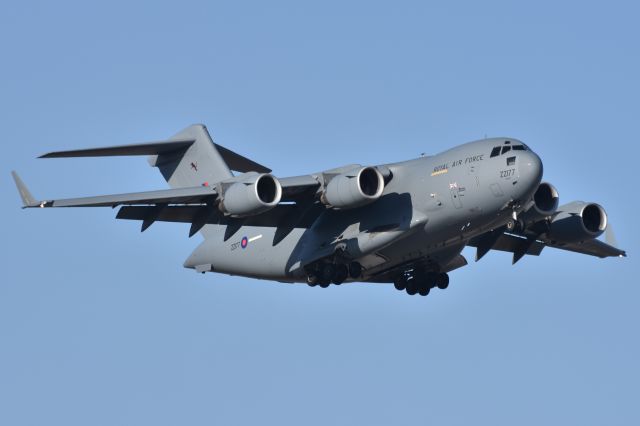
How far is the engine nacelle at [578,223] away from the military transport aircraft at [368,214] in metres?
0.02

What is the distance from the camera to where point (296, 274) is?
23.5m

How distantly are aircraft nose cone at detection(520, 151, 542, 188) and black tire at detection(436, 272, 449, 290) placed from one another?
3768mm

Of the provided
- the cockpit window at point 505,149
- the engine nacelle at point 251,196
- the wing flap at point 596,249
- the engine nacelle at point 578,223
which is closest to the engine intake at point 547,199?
the engine nacelle at point 578,223

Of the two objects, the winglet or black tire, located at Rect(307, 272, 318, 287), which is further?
black tire, located at Rect(307, 272, 318, 287)

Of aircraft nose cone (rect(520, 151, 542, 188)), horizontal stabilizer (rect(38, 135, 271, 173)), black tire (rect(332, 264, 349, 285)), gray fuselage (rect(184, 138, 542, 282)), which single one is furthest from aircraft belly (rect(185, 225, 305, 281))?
aircraft nose cone (rect(520, 151, 542, 188))

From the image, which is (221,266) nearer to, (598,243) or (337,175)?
(337,175)

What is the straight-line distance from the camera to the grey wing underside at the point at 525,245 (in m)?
24.4

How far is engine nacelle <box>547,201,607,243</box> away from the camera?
79.5 ft

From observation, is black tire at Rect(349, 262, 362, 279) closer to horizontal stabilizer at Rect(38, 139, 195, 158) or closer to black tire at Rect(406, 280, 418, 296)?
black tire at Rect(406, 280, 418, 296)

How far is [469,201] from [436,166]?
981 millimetres

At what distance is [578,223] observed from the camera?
24.2 metres

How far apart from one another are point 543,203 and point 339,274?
3739mm

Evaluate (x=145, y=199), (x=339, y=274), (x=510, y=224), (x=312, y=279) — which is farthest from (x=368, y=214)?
(x=145, y=199)

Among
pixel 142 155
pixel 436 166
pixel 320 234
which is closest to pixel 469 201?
pixel 436 166
